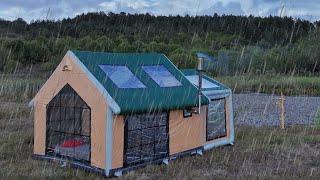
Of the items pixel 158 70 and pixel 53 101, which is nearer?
pixel 53 101

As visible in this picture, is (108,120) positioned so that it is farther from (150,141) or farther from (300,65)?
(300,65)

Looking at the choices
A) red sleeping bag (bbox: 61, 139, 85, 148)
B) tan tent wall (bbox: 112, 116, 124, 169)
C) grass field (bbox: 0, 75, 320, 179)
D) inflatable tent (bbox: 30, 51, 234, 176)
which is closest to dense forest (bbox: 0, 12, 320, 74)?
grass field (bbox: 0, 75, 320, 179)

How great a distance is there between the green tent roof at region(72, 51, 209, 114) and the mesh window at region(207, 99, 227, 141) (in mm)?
876

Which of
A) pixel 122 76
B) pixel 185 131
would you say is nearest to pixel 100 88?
pixel 122 76

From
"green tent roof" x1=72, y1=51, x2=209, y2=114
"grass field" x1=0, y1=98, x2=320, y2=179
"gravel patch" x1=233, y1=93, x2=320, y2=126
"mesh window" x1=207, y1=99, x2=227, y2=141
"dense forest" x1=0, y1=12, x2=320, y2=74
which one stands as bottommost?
"grass field" x1=0, y1=98, x2=320, y2=179

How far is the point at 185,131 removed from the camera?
9062mm

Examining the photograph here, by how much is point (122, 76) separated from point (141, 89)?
1.40 ft

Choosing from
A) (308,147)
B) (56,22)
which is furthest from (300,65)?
(56,22)

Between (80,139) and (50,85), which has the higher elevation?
(50,85)

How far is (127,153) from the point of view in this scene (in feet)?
26.4

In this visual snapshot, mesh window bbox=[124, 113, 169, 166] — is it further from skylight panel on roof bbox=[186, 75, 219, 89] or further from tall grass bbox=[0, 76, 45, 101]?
tall grass bbox=[0, 76, 45, 101]

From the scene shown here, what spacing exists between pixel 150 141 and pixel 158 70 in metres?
1.59

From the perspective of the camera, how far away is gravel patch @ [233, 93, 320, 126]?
14875mm

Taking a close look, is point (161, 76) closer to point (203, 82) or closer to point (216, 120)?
point (203, 82)
